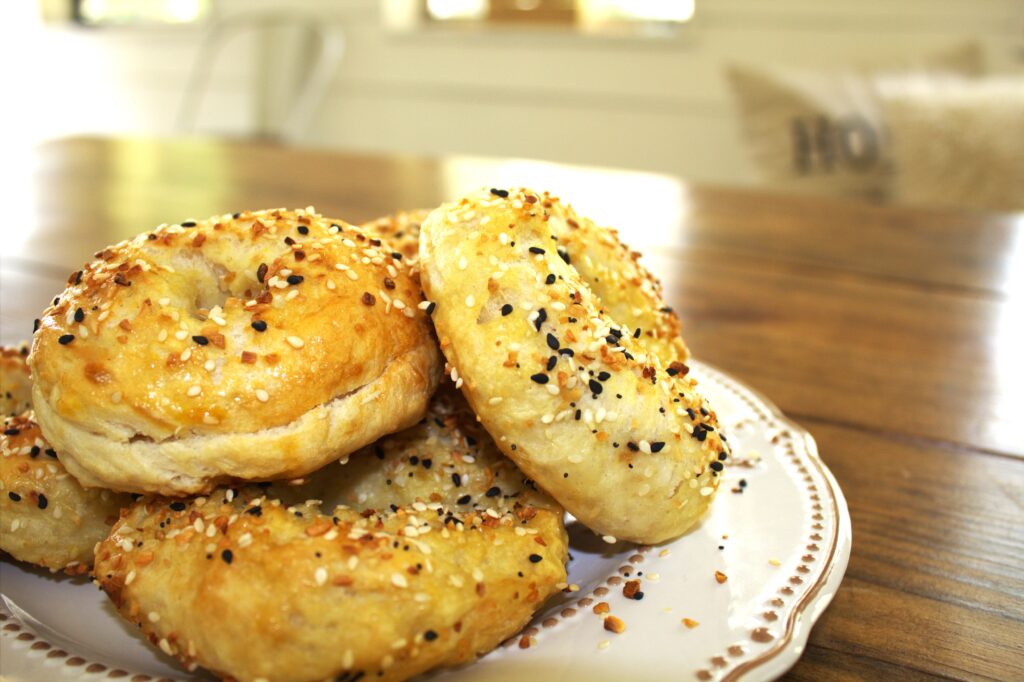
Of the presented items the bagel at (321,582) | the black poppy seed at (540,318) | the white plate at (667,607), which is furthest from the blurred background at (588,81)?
the bagel at (321,582)

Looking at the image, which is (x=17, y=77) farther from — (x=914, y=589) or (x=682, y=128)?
(x=914, y=589)

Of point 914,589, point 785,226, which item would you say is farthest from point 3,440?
point 785,226

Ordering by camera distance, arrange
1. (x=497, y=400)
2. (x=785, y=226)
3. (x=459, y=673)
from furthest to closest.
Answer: (x=785, y=226)
(x=497, y=400)
(x=459, y=673)

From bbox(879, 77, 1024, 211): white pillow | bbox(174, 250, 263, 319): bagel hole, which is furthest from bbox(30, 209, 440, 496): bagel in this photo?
bbox(879, 77, 1024, 211): white pillow

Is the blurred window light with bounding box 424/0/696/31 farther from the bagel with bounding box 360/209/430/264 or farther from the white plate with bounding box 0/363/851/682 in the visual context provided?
the white plate with bounding box 0/363/851/682

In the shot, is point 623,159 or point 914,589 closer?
point 914,589

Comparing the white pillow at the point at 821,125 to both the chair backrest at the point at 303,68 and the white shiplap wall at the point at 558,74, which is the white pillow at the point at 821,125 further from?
the chair backrest at the point at 303,68
